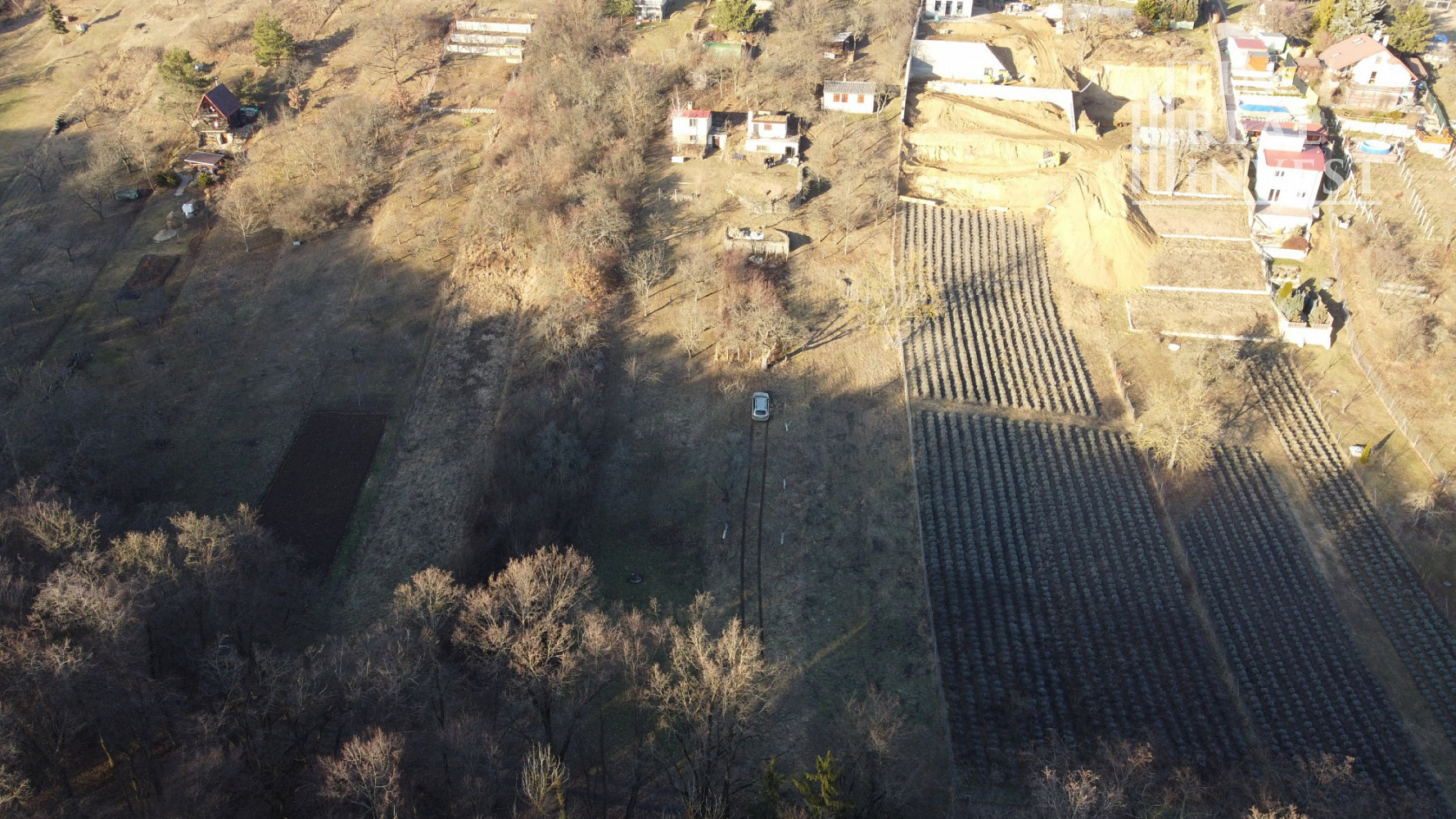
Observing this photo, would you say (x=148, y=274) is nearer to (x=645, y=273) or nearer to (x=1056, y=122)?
(x=645, y=273)

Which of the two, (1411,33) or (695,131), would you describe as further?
(1411,33)

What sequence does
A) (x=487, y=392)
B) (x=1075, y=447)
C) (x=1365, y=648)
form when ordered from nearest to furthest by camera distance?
(x=1365, y=648) < (x=1075, y=447) < (x=487, y=392)

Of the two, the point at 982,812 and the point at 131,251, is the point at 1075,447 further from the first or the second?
the point at 131,251

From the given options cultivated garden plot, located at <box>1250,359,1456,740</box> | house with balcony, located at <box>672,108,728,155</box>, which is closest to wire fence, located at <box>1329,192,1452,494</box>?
cultivated garden plot, located at <box>1250,359,1456,740</box>

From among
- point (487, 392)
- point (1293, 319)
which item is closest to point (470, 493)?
point (487, 392)

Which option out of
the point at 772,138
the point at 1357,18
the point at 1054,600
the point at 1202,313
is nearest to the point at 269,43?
the point at 772,138
